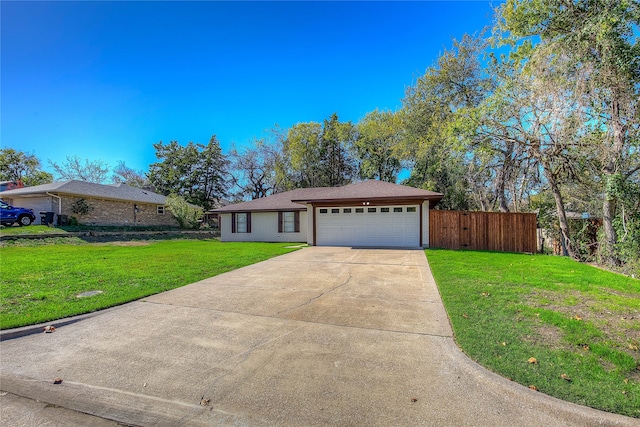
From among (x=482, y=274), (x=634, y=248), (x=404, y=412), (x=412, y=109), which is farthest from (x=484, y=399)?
(x=412, y=109)

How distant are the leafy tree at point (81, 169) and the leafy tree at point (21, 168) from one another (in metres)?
1.75

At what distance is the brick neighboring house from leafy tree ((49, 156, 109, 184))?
16.2m

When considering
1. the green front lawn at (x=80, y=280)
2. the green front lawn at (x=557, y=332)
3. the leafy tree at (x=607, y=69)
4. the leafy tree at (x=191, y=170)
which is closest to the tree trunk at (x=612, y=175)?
the leafy tree at (x=607, y=69)

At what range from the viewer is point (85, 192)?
1980cm

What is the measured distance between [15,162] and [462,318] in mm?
45386

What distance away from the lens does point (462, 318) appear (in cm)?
417

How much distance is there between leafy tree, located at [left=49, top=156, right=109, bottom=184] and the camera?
35.4 metres

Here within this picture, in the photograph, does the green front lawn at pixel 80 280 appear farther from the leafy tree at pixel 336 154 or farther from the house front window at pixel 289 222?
the leafy tree at pixel 336 154

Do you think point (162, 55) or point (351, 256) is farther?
point (162, 55)

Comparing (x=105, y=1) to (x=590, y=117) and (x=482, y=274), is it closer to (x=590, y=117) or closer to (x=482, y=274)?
(x=482, y=274)

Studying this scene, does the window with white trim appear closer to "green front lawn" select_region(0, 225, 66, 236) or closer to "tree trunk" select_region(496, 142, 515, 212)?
"tree trunk" select_region(496, 142, 515, 212)

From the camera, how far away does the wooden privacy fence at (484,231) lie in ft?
41.1

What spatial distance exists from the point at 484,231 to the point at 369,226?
16.4 feet

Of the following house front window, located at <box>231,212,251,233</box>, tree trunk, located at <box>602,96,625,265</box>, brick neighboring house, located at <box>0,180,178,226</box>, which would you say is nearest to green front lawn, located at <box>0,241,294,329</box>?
house front window, located at <box>231,212,251,233</box>
